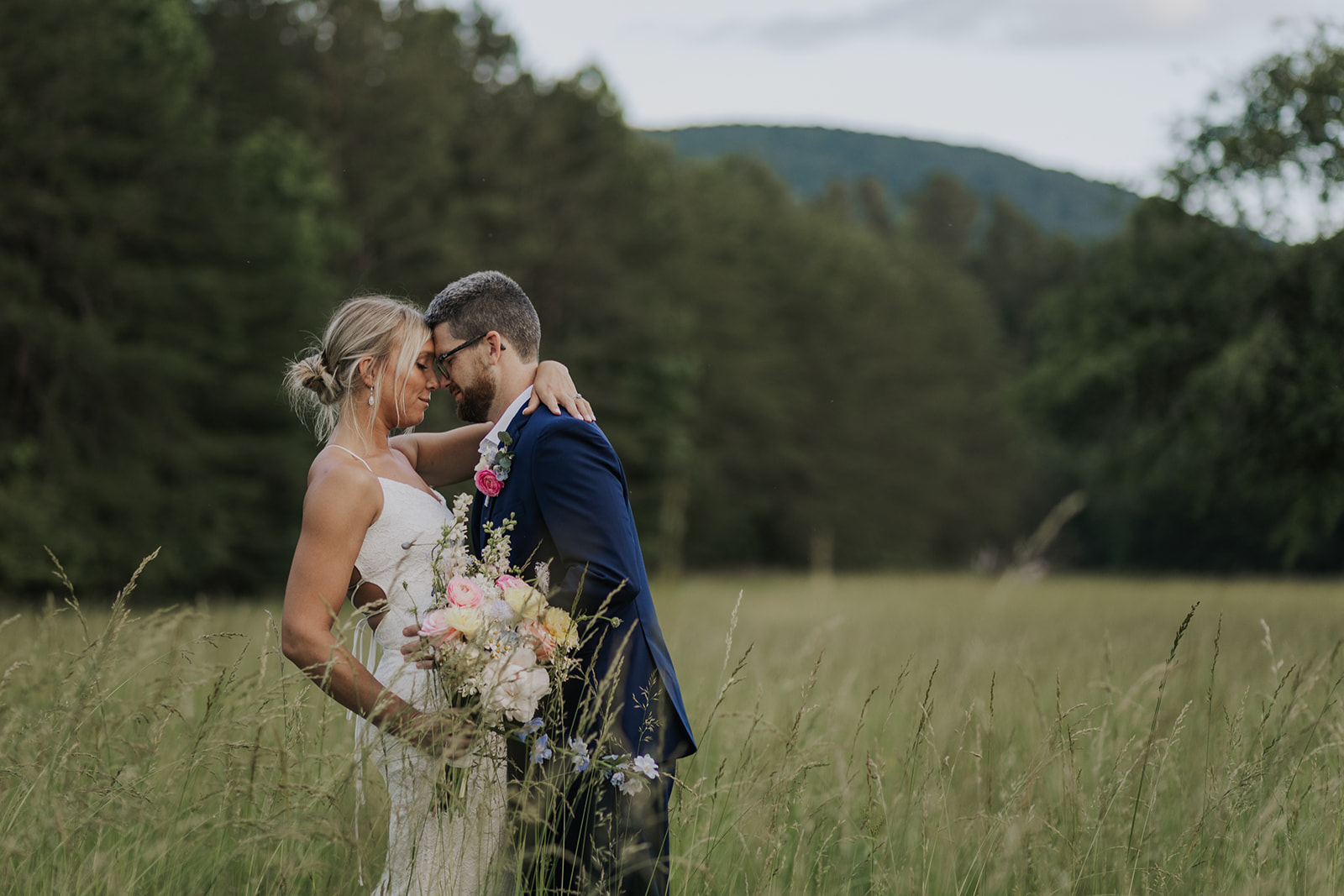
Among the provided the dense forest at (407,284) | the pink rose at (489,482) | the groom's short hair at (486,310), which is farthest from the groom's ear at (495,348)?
the dense forest at (407,284)

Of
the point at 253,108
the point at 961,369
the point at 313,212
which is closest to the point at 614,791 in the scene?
the point at 313,212

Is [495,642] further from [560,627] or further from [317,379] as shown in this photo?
[317,379]

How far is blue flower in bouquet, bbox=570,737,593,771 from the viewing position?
2.67 metres

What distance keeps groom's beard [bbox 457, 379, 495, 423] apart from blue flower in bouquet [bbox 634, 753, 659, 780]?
47.0 inches

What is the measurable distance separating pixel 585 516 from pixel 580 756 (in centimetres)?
63

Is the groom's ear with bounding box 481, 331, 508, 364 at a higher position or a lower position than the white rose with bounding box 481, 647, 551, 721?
higher

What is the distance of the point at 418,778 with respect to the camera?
275 centimetres

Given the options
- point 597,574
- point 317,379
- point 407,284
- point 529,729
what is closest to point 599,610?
point 597,574

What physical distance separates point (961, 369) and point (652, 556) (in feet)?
88.0

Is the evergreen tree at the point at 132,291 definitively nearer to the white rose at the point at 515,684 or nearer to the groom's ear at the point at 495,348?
the groom's ear at the point at 495,348

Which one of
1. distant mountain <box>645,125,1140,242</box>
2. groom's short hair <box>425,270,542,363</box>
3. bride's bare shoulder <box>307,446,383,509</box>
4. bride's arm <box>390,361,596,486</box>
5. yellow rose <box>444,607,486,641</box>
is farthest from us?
distant mountain <box>645,125,1140,242</box>

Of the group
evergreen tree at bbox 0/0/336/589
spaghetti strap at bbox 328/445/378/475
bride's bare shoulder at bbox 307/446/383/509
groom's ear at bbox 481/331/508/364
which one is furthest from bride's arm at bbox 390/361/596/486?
evergreen tree at bbox 0/0/336/589

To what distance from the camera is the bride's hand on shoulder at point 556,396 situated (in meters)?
3.10

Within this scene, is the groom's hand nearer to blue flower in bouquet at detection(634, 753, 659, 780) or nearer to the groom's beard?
blue flower in bouquet at detection(634, 753, 659, 780)
